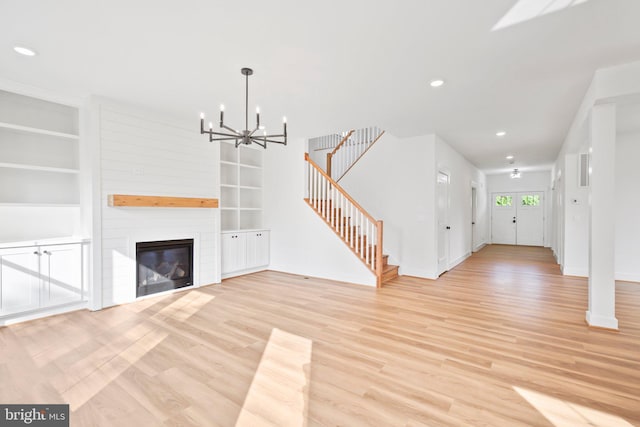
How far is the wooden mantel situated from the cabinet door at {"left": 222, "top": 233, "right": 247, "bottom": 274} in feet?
2.58

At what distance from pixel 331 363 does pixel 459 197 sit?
21.0ft

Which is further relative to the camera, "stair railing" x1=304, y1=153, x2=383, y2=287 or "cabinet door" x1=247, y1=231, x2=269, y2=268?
"cabinet door" x1=247, y1=231, x2=269, y2=268

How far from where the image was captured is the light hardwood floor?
1.95m

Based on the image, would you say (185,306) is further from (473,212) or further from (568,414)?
(473,212)

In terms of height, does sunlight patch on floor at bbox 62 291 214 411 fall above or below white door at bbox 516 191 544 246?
below

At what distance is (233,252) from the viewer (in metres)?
5.80

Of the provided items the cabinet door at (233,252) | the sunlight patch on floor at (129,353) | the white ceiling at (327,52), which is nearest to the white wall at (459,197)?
the white ceiling at (327,52)

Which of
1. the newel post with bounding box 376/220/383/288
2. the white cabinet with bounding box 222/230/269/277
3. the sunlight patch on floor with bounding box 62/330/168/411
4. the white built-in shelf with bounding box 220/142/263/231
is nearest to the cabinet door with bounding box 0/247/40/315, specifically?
the sunlight patch on floor with bounding box 62/330/168/411

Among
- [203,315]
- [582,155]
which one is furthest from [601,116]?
[203,315]

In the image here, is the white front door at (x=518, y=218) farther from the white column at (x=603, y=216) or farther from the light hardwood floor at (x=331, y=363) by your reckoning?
the white column at (x=603, y=216)

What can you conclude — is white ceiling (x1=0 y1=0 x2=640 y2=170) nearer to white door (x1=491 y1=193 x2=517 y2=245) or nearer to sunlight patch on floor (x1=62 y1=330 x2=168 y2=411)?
sunlight patch on floor (x1=62 y1=330 x2=168 y2=411)

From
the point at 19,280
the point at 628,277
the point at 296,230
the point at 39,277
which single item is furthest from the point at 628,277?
the point at 19,280

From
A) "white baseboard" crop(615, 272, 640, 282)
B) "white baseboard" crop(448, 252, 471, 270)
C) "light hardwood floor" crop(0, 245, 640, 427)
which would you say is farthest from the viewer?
"white baseboard" crop(448, 252, 471, 270)

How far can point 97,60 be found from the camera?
118 inches
